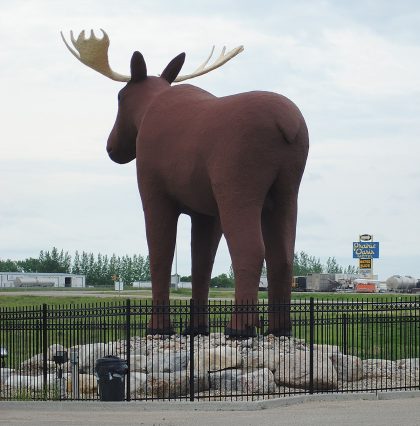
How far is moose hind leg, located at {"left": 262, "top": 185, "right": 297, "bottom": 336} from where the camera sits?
2214 centimetres

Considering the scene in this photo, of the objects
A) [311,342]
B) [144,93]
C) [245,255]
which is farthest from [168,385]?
[144,93]

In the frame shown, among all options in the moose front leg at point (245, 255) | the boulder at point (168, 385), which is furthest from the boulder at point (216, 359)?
the moose front leg at point (245, 255)

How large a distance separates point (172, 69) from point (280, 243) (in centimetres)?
571

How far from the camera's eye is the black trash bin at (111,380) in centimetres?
1772

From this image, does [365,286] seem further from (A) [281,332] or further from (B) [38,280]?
(A) [281,332]

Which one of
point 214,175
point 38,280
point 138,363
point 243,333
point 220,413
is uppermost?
point 214,175

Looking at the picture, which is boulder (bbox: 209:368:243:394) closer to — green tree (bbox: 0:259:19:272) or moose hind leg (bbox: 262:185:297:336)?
moose hind leg (bbox: 262:185:297:336)

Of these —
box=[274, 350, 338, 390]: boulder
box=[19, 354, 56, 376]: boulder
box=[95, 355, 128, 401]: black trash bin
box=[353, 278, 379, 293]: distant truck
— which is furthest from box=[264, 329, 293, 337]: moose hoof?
box=[353, 278, 379, 293]: distant truck

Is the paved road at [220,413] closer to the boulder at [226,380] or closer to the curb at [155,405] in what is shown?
the curb at [155,405]

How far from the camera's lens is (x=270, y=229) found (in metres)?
22.3

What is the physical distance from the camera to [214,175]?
2156 cm

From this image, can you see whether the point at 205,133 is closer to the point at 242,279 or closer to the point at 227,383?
the point at 242,279

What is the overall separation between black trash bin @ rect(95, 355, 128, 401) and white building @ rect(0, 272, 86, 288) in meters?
82.6

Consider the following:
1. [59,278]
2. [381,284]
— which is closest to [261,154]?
[381,284]
